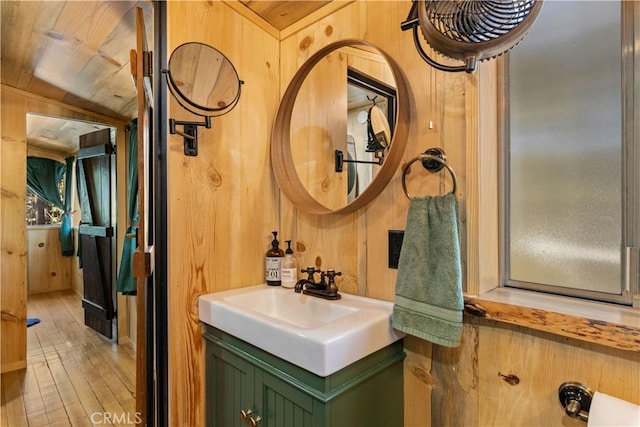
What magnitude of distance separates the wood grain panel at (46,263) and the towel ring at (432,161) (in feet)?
12.7

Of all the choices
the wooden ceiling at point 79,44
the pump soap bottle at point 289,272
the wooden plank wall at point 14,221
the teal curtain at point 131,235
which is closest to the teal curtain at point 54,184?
the wooden plank wall at point 14,221

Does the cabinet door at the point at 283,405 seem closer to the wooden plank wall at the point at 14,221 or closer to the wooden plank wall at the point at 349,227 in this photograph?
the wooden plank wall at the point at 349,227

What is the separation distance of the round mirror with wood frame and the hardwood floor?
5.55 ft

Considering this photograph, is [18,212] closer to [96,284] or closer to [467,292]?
[96,284]

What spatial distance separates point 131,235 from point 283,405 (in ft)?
5.14

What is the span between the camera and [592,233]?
2.82 feet

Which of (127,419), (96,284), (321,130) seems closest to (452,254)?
(321,130)

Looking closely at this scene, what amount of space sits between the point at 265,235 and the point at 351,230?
447mm

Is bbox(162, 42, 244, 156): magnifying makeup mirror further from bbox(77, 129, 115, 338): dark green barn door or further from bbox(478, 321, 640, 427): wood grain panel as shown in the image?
bbox(77, 129, 115, 338): dark green barn door

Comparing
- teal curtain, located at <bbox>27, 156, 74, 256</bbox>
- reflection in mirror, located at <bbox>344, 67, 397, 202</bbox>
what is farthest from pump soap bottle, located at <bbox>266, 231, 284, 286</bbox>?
teal curtain, located at <bbox>27, 156, 74, 256</bbox>

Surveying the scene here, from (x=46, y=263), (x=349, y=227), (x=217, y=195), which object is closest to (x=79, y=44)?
(x=217, y=195)

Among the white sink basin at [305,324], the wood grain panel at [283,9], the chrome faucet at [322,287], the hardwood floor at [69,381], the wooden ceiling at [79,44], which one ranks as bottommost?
the hardwood floor at [69,381]

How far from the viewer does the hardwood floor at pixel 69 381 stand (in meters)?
1.71

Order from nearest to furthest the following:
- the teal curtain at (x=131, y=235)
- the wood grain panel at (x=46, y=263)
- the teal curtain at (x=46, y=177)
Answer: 1. the teal curtain at (x=131, y=235)
2. the teal curtain at (x=46, y=177)
3. the wood grain panel at (x=46, y=263)
